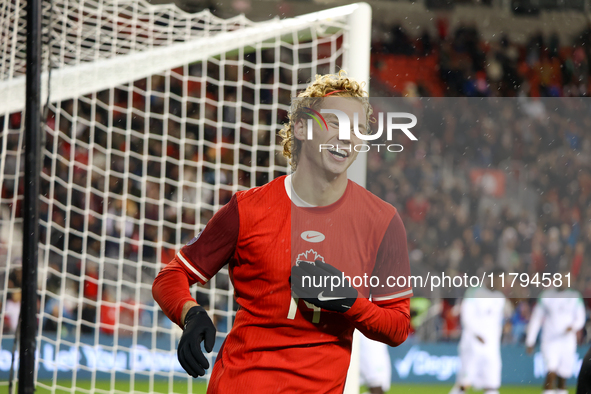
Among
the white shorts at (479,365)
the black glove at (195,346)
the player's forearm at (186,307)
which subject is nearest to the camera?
the black glove at (195,346)

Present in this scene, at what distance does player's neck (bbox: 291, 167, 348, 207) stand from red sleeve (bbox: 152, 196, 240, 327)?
20 centimetres

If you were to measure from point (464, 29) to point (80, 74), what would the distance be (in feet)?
32.3

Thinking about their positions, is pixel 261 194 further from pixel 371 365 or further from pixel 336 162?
pixel 371 365

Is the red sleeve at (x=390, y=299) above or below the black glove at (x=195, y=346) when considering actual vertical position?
above

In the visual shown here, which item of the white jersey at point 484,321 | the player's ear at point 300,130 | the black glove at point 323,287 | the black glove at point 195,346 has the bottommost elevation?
the white jersey at point 484,321

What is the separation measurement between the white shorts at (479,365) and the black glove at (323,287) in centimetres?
406

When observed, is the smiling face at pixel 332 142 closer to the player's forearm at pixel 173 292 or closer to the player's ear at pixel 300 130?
the player's ear at pixel 300 130

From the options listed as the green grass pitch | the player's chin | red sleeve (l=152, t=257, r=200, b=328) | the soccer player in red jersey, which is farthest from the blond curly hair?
the green grass pitch

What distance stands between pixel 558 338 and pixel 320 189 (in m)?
4.65

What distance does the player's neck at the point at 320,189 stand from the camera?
68.2 inches

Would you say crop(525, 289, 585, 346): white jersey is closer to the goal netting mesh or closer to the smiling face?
the goal netting mesh

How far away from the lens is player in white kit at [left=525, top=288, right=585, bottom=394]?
5.20 metres

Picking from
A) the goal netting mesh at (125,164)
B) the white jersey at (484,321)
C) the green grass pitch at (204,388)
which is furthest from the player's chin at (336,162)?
the green grass pitch at (204,388)

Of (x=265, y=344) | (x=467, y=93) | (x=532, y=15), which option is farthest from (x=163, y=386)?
(x=532, y=15)
